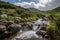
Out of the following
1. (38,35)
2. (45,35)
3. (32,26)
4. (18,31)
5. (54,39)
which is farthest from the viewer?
(32,26)

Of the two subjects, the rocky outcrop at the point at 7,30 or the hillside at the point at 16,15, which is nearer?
the rocky outcrop at the point at 7,30

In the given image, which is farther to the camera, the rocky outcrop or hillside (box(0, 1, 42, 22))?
hillside (box(0, 1, 42, 22))

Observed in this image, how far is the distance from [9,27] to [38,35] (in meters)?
9.86

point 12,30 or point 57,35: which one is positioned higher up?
point 12,30

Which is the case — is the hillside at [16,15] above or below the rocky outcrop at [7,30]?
above

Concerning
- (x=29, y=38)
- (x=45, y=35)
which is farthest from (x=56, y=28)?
(x=29, y=38)

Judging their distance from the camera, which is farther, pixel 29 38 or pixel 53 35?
pixel 29 38

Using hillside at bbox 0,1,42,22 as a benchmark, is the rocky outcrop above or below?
below

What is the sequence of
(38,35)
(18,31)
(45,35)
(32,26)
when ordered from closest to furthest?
(45,35)
(38,35)
(18,31)
(32,26)

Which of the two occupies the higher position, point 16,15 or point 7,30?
point 16,15

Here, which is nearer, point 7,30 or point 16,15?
point 7,30

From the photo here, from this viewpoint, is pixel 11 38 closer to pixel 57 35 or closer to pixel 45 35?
pixel 45 35

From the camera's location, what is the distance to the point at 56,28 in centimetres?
4175

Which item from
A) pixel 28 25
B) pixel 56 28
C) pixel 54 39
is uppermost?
pixel 28 25
